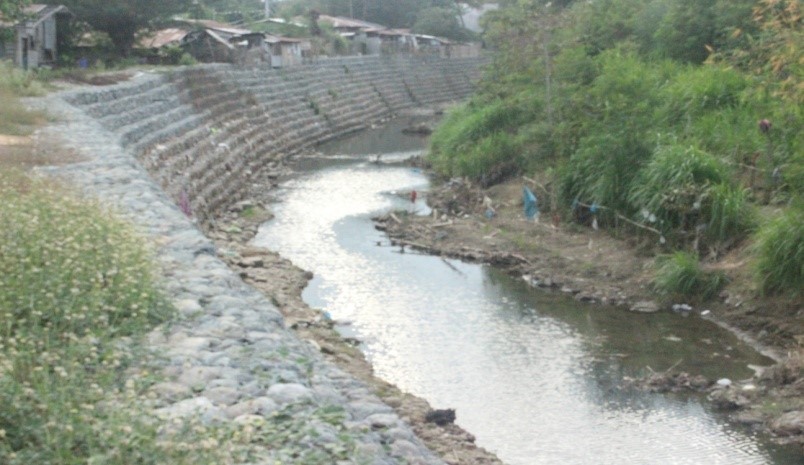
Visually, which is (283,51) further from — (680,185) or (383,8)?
(383,8)

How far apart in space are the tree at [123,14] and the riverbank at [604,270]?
17057 millimetres

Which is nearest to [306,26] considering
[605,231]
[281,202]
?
[281,202]

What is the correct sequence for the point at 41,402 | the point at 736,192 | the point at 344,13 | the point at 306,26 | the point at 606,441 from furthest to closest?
the point at 344,13, the point at 306,26, the point at 736,192, the point at 606,441, the point at 41,402

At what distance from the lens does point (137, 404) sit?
19.1ft

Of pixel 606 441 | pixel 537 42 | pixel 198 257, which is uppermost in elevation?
pixel 537 42

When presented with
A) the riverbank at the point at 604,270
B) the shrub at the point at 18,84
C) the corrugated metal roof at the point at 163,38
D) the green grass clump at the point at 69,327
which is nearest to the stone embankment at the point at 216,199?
the green grass clump at the point at 69,327

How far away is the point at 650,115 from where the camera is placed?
2070 cm

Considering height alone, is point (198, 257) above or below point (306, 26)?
below

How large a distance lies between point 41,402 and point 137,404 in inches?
18.9

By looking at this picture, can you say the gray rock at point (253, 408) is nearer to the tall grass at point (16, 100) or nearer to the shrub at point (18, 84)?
the tall grass at point (16, 100)

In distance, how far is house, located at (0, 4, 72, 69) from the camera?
33338 mm

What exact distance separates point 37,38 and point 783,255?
89.8ft

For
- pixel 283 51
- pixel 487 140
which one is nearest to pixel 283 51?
pixel 283 51

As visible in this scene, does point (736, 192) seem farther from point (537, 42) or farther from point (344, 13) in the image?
point (344, 13)
